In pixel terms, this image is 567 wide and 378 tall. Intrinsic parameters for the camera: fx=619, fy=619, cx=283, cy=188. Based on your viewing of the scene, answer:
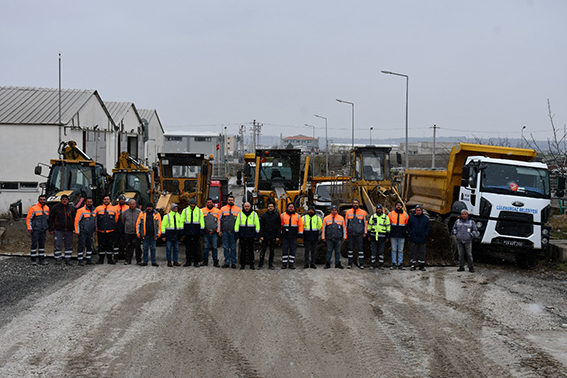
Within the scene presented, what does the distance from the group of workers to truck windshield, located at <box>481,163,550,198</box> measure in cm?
152

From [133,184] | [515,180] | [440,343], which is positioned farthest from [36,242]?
[515,180]

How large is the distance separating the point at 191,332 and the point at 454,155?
11.2 meters

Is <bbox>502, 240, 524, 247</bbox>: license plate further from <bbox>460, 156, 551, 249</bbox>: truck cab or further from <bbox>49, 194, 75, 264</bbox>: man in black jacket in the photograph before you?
<bbox>49, 194, 75, 264</bbox>: man in black jacket

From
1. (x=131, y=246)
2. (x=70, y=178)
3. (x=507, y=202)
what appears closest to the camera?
(x=131, y=246)

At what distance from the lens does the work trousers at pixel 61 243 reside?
15.0m

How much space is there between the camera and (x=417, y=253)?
610 inches

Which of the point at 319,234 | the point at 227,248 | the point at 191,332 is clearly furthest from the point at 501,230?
the point at 191,332

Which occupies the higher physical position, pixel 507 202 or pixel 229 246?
pixel 507 202

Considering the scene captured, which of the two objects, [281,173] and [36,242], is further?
[281,173]

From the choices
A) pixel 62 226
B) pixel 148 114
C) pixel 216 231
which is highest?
pixel 148 114

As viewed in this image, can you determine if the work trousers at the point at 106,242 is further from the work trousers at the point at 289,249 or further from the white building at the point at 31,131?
the white building at the point at 31,131

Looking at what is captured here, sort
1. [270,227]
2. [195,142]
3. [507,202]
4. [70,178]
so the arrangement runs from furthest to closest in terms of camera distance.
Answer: [195,142] < [70,178] < [507,202] < [270,227]

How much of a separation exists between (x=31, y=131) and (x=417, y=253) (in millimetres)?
20315

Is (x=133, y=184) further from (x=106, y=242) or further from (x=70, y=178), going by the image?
(x=106, y=242)
